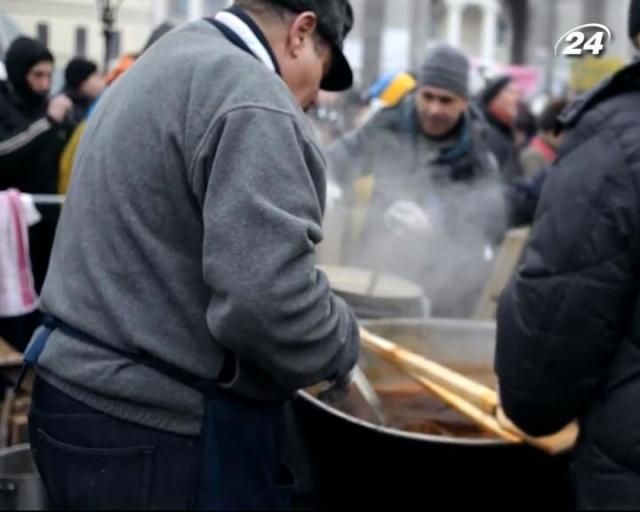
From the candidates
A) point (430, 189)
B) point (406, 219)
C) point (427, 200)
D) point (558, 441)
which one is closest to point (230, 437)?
point (558, 441)

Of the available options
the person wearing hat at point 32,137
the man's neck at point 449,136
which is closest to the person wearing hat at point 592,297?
the man's neck at point 449,136

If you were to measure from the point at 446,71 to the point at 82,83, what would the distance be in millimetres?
2975

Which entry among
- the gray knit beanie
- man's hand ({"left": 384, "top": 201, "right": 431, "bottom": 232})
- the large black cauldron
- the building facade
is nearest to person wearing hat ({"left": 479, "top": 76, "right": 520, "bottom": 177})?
the gray knit beanie

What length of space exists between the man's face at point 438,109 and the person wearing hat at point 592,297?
277cm

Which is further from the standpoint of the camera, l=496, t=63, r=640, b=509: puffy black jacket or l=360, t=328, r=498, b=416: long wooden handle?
l=360, t=328, r=498, b=416: long wooden handle

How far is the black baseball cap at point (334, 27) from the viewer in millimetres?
1982

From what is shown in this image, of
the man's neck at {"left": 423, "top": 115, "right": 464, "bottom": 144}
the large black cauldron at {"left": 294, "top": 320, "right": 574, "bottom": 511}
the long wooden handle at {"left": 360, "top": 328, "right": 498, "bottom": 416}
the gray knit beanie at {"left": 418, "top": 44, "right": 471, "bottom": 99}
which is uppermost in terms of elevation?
the gray knit beanie at {"left": 418, "top": 44, "right": 471, "bottom": 99}

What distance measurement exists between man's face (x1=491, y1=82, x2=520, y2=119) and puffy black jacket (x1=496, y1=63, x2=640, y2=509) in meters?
4.82

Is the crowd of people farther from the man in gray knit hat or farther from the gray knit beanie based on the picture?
the gray knit beanie

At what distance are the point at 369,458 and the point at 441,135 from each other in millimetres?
2462

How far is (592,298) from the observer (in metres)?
1.92

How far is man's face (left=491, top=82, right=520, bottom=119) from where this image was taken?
6793 mm

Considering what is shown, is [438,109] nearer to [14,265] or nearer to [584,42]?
[14,265]

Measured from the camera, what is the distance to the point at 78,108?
22.4 ft
